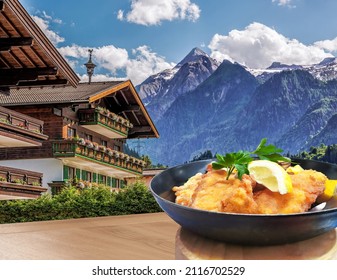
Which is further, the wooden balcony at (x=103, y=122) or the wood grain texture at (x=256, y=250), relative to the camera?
the wooden balcony at (x=103, y=122)

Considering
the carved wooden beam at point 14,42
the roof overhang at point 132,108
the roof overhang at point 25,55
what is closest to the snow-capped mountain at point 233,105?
the roof overhang at point 132,108

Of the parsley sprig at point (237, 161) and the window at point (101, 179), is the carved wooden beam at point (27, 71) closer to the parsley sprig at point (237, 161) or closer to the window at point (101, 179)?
the window at point (101, 179)

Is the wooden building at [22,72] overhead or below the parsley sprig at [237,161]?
overhead

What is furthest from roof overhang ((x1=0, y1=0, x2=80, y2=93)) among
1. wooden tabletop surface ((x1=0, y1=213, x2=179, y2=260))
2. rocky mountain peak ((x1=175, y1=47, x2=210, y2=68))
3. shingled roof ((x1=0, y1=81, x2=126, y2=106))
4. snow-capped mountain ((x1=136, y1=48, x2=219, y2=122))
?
rocky mountain peak ((x1=175, y1=47, x2=210, y2=68))

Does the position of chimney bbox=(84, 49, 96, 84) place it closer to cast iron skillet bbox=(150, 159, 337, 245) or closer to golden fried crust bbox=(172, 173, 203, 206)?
golden fried crust bbox=(172, 173, 203, 206)

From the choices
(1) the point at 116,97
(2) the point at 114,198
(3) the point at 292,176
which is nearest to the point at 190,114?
(1) the point at 116,97

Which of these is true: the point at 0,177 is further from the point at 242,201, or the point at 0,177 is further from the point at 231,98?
the point at 231,98
